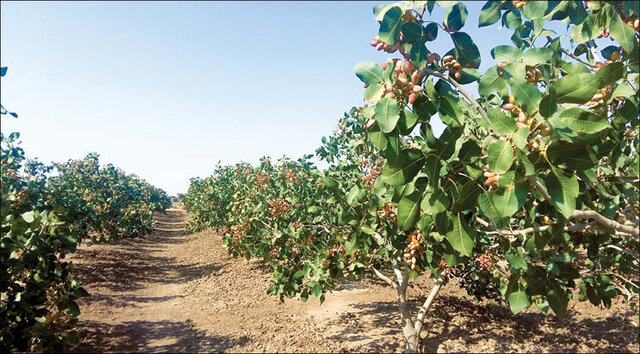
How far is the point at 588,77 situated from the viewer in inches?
64.3

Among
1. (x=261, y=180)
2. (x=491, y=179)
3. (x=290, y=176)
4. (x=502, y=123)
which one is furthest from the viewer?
(x=261, y=180)

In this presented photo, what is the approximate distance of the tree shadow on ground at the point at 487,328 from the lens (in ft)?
22.0

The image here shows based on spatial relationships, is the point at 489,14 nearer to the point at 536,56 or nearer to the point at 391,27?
the point at 536,56

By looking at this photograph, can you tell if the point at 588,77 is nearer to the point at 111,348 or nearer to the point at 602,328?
the point at 111,348

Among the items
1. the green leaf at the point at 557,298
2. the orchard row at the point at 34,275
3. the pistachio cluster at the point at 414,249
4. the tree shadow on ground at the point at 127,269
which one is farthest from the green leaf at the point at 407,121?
the tree shadow on ground at the point at 127,269

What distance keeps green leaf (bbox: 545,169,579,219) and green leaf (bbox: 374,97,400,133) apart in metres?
0.88

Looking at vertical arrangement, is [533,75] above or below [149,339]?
above

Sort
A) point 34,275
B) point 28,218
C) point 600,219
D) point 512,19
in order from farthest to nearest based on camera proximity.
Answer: point 34,275 → point 28,218 → point 512,19 → point 600,219

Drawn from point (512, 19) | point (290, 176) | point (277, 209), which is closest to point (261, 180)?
point (290, 176)

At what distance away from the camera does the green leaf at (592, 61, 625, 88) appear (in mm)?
1681

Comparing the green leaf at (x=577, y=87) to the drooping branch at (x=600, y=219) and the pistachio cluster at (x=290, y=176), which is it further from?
the pistachio cluster at (x=290, y=176)

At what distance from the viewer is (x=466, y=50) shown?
78.4 inches

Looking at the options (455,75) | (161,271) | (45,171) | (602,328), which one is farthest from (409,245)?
(161,271)

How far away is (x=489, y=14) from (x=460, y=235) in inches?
63.8
